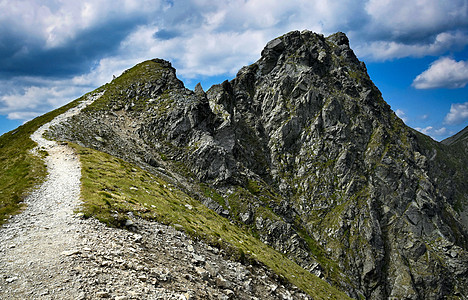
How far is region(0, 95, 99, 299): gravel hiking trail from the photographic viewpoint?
39.5ft

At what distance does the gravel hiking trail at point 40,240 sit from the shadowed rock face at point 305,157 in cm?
3706

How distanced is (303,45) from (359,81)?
45.5 metres

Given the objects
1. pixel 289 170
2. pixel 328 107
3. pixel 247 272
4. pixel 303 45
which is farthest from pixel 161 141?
pixel 303 45

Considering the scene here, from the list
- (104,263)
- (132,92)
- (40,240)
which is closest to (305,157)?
(132,92)

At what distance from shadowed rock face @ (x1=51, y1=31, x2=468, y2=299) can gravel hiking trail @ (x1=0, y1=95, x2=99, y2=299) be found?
3706 centimetres

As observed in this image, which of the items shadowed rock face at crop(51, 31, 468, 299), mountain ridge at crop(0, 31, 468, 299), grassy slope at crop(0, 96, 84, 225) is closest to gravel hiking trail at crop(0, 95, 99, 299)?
grassy slope at crop(0, 96, 84, 225)

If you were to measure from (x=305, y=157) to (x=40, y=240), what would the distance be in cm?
13805

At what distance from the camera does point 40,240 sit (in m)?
16.4

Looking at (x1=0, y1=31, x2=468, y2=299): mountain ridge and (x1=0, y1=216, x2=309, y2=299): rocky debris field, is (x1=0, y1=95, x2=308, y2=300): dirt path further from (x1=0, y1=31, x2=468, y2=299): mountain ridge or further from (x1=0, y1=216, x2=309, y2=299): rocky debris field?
(x1=0, y1=31, x2=468, y2=299): mountain ridge

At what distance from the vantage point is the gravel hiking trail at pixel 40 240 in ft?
39.5

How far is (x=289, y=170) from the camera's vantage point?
141125 millimetres

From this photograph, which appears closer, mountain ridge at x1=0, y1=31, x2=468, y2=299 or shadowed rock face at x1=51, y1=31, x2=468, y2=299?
mountain ridge at x1=0, y1=31, x2=468, y2=299

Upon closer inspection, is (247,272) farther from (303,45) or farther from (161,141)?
(303,45)

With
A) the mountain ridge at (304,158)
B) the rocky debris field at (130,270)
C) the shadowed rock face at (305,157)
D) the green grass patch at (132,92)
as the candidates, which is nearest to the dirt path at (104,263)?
the rocky debris field at (130,270)
